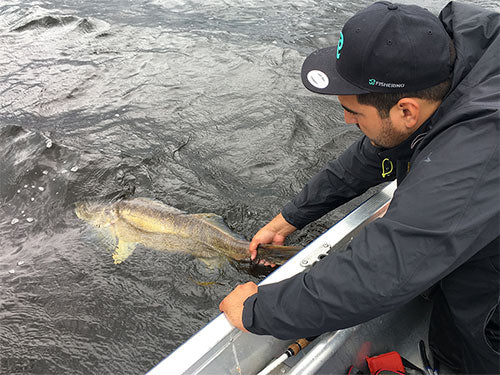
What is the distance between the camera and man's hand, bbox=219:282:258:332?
78.9 inches

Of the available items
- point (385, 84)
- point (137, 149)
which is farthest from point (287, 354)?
point (137, 149)

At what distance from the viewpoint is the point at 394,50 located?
1713 mm

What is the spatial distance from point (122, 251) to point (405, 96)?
3.62 m

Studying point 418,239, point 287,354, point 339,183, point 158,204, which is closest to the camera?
point 418,239

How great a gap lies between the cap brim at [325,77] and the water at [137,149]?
2.19 m

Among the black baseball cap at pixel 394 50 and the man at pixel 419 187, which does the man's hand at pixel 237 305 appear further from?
the black baseball cap at pixel 394 50

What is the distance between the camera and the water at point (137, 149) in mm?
3746

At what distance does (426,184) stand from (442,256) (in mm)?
296

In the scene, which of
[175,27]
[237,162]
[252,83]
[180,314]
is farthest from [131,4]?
→ [180,314]

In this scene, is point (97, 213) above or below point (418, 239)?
below

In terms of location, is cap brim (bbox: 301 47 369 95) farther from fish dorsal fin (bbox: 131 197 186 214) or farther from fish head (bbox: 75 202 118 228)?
fish head (bbox: 75 202 118 228)

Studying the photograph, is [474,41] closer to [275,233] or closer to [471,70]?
[471,70]

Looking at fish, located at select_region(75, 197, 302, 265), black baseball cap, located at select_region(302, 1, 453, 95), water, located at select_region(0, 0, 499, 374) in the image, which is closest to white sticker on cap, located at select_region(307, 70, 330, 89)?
black baseball cap, located at select_region(302, 1, 453, 95)

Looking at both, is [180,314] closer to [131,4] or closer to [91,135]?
[91,135]
